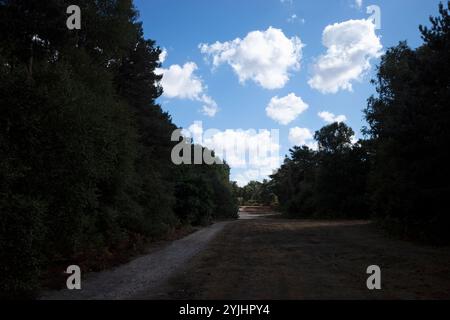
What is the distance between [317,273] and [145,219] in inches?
587

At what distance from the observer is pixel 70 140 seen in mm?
12359

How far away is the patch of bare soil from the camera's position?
29.9 ft

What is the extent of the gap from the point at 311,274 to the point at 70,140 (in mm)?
8030

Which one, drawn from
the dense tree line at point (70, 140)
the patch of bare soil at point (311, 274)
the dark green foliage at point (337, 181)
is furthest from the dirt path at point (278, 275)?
the dark green foliage at point (337, 181)

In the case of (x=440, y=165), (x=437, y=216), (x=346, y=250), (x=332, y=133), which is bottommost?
(x=346, y=250)

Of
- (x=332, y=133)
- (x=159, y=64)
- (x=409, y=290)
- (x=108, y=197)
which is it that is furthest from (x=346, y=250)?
(x=332, y=133)

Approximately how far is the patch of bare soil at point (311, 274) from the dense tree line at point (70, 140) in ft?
11.8

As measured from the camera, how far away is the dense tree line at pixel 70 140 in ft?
32.7

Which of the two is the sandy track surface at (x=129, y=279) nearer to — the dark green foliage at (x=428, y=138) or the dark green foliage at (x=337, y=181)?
the dark green foliage at (x=428, y=138)

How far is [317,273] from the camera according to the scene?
11672mm

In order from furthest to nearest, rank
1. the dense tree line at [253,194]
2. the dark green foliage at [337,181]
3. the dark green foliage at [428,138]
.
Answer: the dense tree line at [253,194] → the dark green foliage at [337,181] → the dark green foliage at [428,138]
